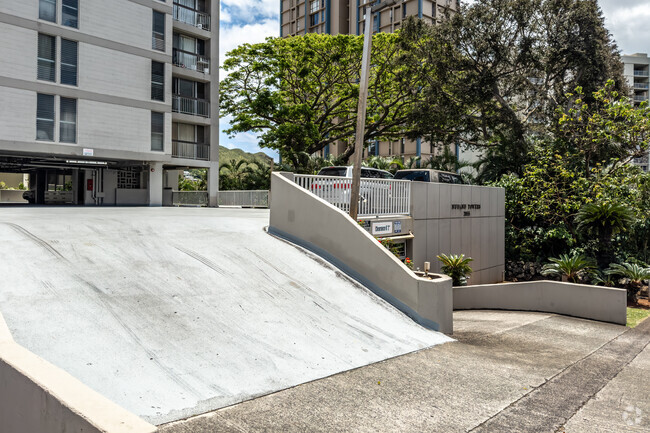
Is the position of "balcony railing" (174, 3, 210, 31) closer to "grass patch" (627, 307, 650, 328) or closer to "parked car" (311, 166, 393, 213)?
"parked car" (311, 166, 393, 213)

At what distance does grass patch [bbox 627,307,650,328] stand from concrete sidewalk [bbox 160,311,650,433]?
385 cm

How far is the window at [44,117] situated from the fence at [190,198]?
10.1 m

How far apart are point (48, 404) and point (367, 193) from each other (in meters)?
10.5

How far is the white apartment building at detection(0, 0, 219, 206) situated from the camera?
70.7ft

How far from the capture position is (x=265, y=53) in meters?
36.1

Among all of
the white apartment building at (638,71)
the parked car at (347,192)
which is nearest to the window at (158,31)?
the parked car at (347,192)

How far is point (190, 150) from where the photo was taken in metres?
29.7

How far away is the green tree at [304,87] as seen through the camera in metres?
36.0

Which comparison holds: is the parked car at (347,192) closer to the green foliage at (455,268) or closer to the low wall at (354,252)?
the low wall at (354,252)

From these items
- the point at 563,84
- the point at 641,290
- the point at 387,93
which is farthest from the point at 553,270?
the point at 387,93

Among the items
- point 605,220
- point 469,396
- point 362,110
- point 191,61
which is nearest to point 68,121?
point 191,61

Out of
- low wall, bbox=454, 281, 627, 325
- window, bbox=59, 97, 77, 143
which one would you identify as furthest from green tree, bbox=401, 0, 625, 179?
window, bbox=59, 97, 77, 143

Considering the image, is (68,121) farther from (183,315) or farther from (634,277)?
(634,277)

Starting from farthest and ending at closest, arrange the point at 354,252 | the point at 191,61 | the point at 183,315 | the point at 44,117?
→ the point at 191,61 → the point at 44,117 → the point at 354,252 → the point at 183,315
